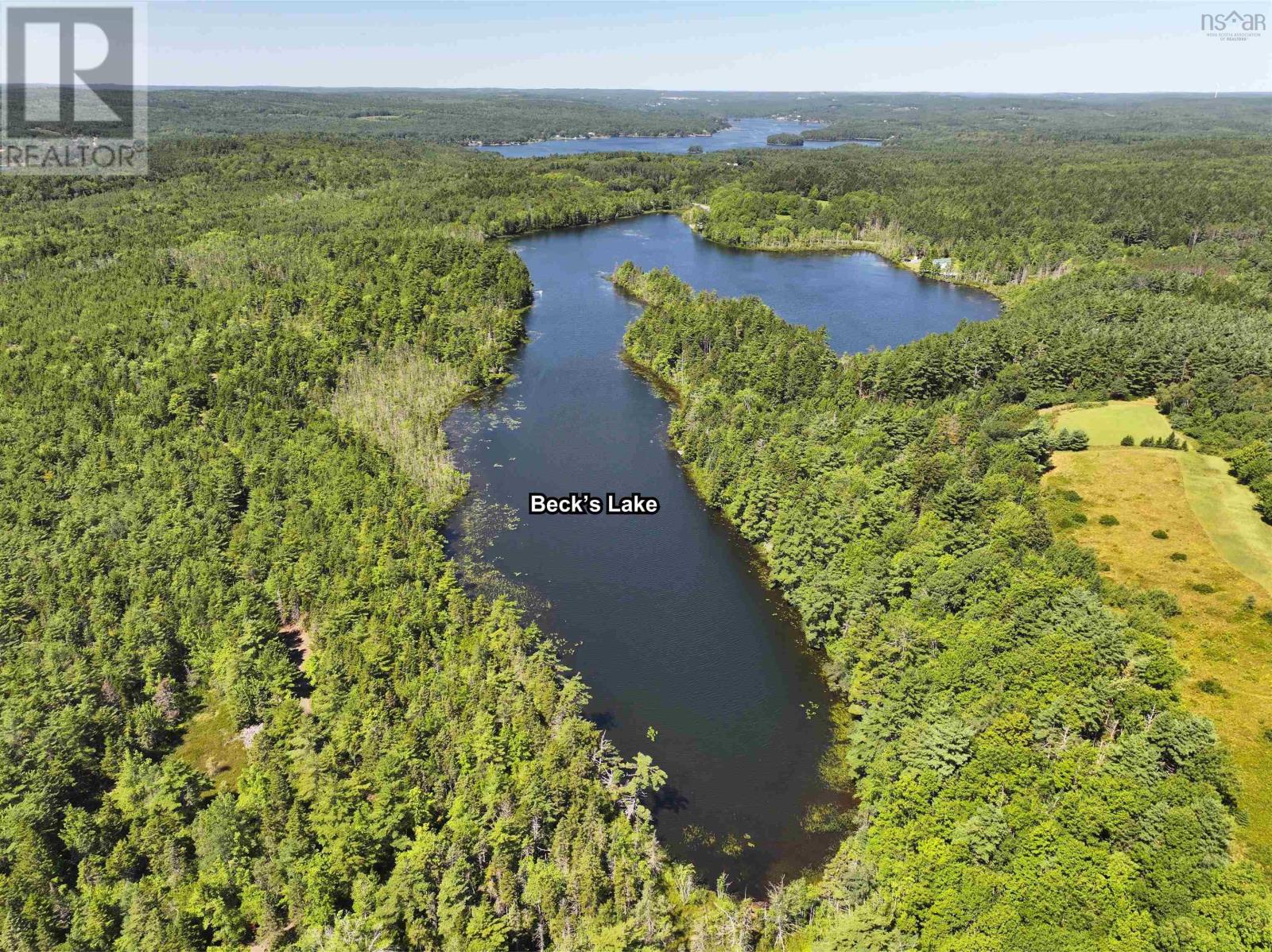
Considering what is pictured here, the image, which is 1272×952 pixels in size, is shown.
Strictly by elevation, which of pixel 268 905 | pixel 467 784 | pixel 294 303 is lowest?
pixel 268 905

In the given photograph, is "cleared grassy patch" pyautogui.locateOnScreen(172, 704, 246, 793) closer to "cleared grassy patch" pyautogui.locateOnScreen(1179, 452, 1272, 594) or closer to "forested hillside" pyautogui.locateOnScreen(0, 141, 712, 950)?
"forested hillside" pyautogui.locateOnScreen(0, 141, 712, 950)

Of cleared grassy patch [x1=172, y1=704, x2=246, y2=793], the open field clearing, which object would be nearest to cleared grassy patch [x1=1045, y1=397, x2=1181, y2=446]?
the open field clearing

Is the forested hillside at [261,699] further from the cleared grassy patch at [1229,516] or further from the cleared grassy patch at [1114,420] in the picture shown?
the cleared grassy patch at [1114,420]

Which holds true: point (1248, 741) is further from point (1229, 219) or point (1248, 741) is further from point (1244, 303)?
point (1229, 219)

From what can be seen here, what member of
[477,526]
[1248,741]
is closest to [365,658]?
[477,526]

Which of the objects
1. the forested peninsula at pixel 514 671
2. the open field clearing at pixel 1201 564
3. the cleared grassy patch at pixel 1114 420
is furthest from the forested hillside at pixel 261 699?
the cleared grassy patch at pixel 1114 420
